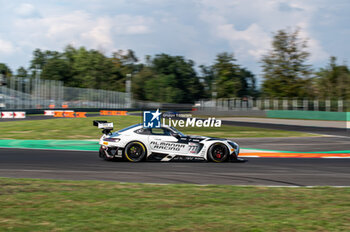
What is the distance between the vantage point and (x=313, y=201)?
7012 millimetres

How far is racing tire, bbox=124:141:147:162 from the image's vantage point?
12.1 metres

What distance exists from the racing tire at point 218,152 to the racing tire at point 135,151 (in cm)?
194

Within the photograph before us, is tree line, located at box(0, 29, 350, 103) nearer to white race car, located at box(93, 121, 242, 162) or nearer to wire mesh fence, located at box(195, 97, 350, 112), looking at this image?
wire mesh fence, located at box(195, 97, 350, 112)

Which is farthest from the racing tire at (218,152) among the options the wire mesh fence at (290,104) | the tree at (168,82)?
the tree at (168,82)

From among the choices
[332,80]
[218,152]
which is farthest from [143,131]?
[332,80]

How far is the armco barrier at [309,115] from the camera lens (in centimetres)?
3825

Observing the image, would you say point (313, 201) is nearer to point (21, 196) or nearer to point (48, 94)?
point (21, 196)

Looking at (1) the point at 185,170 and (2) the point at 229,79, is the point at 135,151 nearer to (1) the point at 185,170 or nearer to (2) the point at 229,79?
(1) the point at 185,170

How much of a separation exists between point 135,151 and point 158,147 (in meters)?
0.68

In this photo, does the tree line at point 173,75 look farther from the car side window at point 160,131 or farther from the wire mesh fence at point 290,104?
the car side window at point 160,131

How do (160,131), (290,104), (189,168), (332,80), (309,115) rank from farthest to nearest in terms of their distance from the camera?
(332,80) < (290,104) < (309,115) < (160,131) < (189,168)

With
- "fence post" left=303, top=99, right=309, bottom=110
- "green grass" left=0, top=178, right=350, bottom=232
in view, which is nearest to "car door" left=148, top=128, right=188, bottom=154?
"green grass" left=0, top=178, right=350, bottom=232

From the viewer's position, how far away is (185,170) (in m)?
10.7

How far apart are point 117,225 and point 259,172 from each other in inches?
237
